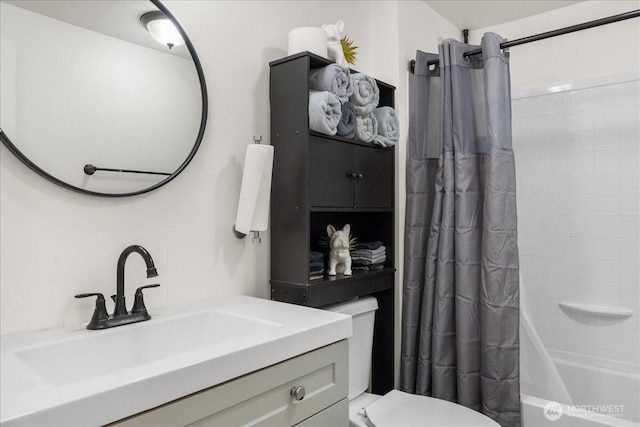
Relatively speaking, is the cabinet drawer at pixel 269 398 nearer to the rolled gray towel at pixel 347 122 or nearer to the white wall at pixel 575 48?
the rolled gray towel at pixel 347 122

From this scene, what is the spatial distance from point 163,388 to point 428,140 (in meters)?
1.69

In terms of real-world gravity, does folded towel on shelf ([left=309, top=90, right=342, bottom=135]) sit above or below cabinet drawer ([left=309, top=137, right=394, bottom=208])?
above

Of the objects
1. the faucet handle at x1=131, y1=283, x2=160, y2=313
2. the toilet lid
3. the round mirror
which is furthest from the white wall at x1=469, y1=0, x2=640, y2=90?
the faucet handle at x1=131, y1=283, x2=160, y2=313

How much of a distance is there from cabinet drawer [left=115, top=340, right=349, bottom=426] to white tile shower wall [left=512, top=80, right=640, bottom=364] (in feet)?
5.57

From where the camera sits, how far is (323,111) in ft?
5.15

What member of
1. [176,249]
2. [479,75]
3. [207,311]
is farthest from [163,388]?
[479,75]

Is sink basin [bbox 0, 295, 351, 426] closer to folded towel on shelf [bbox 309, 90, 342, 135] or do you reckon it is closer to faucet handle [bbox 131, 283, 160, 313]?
faucet handle [bbox 131, 283, 160, 313]

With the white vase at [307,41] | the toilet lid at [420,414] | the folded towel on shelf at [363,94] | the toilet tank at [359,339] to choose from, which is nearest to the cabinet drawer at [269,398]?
the toilet lid at [420,414]

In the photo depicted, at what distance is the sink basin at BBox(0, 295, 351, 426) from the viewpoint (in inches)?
28.8

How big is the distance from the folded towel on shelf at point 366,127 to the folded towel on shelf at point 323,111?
21 centimetres

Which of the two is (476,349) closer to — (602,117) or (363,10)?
(602,117)

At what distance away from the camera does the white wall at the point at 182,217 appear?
3.65 feet

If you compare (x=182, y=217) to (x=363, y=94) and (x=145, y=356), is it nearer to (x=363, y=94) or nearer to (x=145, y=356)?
(x=145, y=356)

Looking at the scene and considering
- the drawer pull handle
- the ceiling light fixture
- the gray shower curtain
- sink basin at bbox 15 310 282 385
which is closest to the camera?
sink basin at bbox 15 310 282 385
